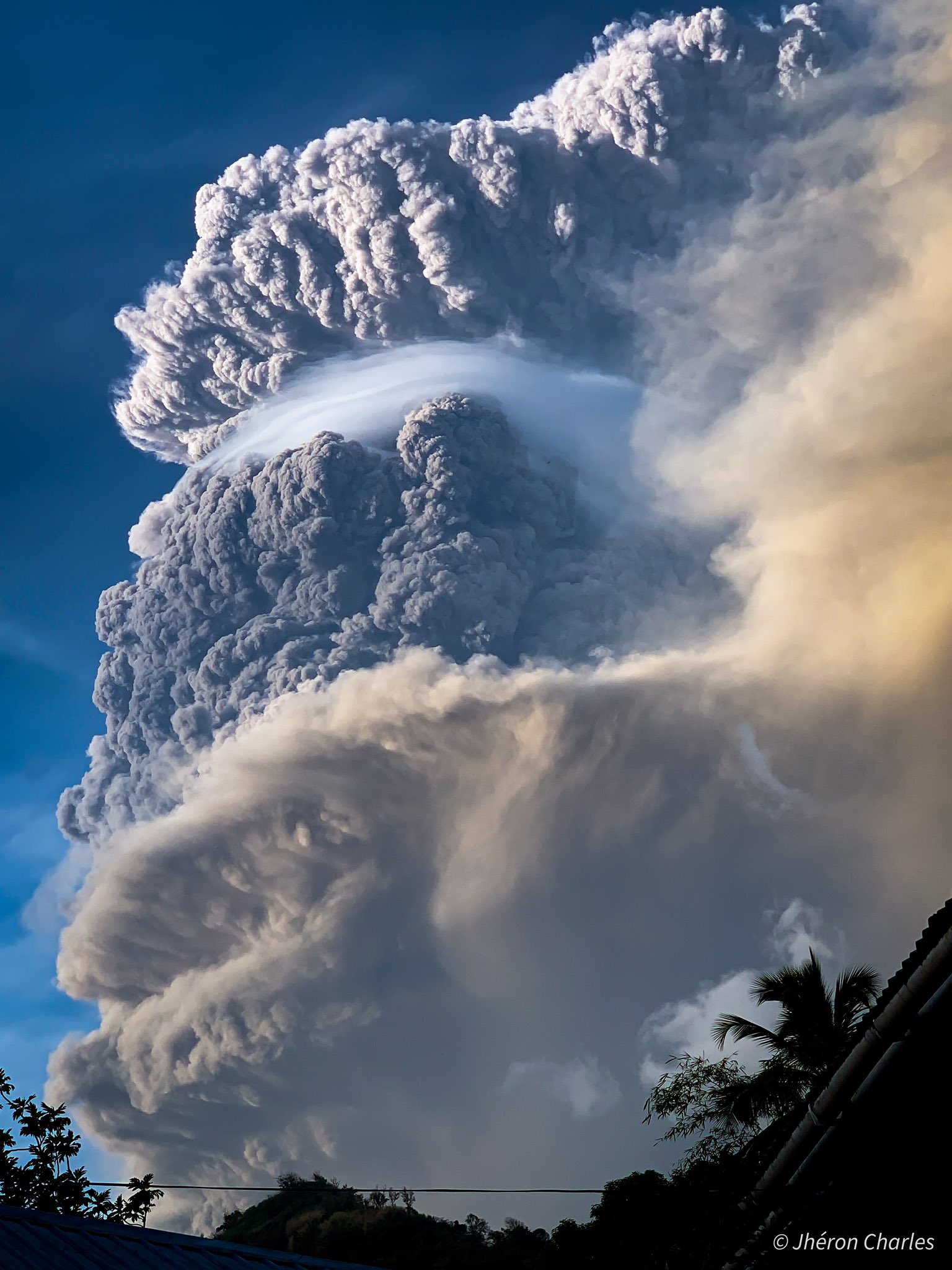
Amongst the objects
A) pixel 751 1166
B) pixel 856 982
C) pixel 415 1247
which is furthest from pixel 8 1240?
pixel 415 1247

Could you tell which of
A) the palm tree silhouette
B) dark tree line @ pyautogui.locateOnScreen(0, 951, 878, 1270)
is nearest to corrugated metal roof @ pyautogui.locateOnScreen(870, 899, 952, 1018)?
dark tree line @ pyautogui.locateOnScreen(0, 951, 878, 1270)

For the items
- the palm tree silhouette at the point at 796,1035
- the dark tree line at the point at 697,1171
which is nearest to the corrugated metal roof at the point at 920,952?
the dark tree line at the point at 697,1171

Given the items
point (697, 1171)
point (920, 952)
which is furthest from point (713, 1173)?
point (920, 952)

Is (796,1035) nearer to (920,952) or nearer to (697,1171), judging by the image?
(697,1171)

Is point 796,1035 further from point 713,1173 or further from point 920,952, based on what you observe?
point 920,952

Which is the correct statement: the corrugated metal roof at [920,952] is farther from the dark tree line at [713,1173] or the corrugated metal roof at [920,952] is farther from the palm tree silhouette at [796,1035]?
the palm tree silhouette at [796,1035]

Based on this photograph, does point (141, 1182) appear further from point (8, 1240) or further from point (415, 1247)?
point (415, 1247)

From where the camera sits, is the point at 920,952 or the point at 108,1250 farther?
the point at 108,1250

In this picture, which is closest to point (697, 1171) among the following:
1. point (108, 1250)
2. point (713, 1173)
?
point (713, 1173)

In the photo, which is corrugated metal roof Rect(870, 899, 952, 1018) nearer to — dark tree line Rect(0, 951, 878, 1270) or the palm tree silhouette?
dark tree line Rect(0, 951, 878, 1270)
